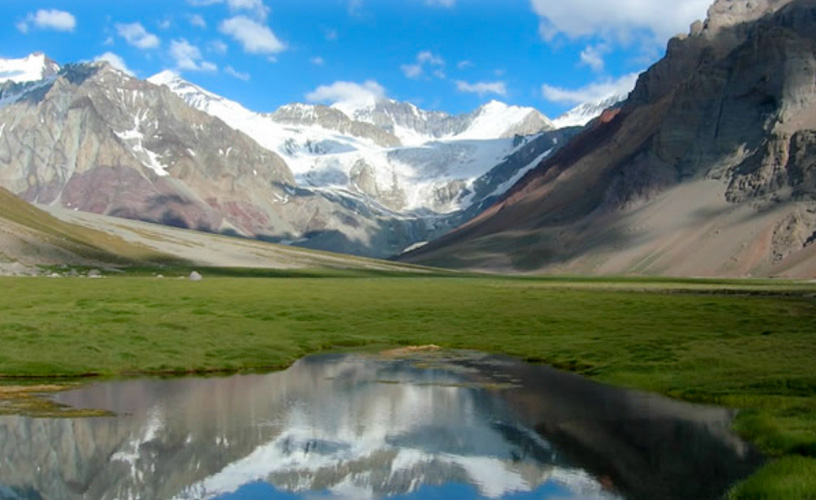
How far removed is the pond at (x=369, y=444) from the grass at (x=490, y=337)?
2190 mm

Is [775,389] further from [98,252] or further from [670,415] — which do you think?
[98,252]

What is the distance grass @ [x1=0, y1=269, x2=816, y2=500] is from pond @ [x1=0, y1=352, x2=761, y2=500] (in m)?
2.19

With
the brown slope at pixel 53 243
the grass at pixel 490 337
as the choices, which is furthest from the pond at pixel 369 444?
the brown slope at pixel 53 243

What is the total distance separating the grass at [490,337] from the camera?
111ft

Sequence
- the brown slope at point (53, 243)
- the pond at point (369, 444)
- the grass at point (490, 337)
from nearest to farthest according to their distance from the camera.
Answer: the pond at point (369, 444) < the grass at point (490, 337) < the brown slope at point (53, 243)

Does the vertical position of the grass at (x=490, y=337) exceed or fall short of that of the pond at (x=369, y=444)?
it exceeds it

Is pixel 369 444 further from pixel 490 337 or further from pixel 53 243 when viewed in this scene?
pixel 53 243

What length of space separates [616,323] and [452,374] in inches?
1036

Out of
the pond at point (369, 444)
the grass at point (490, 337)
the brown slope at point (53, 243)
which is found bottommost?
the pond at point (369, 444)

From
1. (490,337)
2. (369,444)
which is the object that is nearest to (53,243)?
(490,337)

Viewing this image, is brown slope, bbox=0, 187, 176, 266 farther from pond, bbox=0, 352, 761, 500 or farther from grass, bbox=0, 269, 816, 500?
pond, bbox=0, 352, 761, 500

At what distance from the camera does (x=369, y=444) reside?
2723cm

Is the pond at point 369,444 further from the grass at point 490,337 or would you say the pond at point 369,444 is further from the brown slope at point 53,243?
the brown slope at point 53,243

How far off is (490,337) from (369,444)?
112 ft
